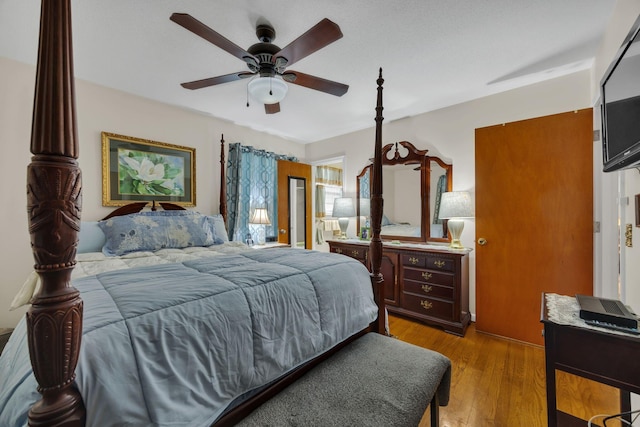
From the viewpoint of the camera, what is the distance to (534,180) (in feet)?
7.86

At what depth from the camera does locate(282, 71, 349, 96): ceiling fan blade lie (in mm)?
1941

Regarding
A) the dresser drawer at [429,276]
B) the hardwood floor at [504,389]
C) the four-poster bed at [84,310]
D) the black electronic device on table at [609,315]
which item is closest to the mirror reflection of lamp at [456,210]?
the dresser drawer at [429,276]

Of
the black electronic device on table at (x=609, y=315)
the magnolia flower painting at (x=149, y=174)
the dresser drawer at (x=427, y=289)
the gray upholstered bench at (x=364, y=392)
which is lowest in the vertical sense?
the dresser drawer at (x=427, y=289)

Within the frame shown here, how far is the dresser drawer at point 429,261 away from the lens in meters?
2.69

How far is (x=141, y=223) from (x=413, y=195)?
2962 millimetres

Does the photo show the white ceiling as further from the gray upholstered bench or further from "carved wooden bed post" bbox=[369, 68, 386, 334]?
the gray upholstered bench

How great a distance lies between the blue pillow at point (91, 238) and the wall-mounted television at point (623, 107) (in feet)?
11.5

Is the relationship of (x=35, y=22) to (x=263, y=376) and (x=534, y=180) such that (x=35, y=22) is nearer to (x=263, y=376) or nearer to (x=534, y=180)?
(x=263, y=376)

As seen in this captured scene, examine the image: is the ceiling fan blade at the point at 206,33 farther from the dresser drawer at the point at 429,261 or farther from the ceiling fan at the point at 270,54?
the dresser drawer at the point at 429,261

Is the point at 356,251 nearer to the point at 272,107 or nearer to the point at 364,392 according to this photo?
the point at 272,107

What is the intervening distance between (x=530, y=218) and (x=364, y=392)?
2.28 meters

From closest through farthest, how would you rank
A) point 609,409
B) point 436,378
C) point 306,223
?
point 436,378 → point 609,409 → point 306,223

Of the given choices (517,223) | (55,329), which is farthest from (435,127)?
(55,329)

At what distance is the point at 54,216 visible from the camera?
2.00 feet
